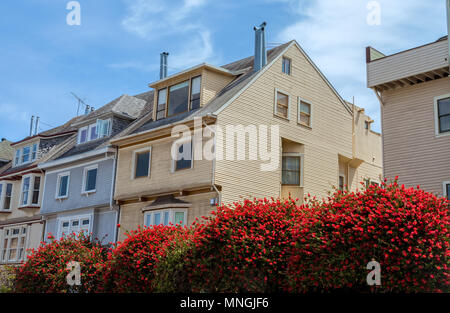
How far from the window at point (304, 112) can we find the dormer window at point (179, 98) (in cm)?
557

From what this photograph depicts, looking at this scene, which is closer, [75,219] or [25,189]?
[75,219]

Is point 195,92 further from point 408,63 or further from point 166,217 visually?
point 408,63

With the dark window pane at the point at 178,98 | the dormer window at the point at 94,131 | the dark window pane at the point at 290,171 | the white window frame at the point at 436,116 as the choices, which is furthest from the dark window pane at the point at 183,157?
the white window frame at the point at 436,116

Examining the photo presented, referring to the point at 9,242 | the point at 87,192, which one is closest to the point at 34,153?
the point at 9,242

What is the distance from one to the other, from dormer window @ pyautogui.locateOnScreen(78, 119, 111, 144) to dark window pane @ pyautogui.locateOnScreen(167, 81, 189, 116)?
5207 millimetres

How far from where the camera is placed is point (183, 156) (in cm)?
2500

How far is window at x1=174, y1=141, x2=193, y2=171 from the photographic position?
24688 mm

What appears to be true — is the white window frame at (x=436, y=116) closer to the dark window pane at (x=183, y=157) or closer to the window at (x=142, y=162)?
the dark window pane at (x=183, y=157)

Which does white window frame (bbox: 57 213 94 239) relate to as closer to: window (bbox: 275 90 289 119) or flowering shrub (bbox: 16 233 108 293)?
flowering shrub (bbox: 16 233 108 293)

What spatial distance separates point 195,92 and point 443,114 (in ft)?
41.5

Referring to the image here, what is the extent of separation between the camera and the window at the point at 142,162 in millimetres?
26969
